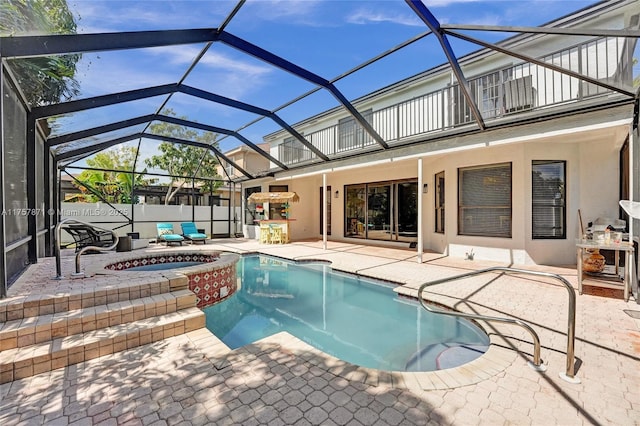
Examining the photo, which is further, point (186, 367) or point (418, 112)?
point (418, 112)

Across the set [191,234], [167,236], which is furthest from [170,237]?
[191,234]

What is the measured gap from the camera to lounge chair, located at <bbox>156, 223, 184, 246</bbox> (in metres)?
12.7

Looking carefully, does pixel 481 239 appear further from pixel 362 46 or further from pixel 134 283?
pixel 134 283

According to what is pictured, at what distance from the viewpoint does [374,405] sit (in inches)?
94.5

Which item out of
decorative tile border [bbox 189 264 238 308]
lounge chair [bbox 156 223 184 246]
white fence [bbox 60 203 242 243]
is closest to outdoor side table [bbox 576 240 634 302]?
decorative tile border [bbox 189 264 238 308]

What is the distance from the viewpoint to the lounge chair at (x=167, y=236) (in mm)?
12664

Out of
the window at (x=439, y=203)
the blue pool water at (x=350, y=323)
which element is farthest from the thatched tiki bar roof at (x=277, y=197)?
the window at (x=439, y=203)

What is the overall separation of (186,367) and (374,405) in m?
2.02

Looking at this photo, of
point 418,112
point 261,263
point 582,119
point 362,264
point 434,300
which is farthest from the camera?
point 261,263

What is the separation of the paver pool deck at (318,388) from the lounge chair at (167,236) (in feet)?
32.8

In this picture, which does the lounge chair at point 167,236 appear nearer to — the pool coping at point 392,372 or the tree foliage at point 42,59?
the tree foliage at point 42,59

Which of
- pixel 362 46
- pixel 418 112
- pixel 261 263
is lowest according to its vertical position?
pixel 261 263

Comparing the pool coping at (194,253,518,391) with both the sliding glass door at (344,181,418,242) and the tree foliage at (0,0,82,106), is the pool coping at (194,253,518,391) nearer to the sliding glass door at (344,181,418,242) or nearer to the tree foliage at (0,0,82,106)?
the tree foliage at (0,0,82,106)

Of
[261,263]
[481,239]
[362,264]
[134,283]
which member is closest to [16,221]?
[134,283]
